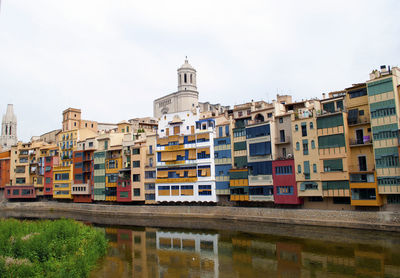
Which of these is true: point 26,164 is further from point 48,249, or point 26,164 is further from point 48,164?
point 48,249

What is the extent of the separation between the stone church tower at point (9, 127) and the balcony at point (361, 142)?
432 ft

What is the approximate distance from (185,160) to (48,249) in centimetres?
3206

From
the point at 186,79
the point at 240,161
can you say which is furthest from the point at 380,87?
the point at 186,79

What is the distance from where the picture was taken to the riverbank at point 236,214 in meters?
35.1

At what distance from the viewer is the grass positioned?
20062 mm

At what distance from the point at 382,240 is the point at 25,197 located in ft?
244

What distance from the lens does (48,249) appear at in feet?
80.5

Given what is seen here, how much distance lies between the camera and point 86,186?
6806 cm

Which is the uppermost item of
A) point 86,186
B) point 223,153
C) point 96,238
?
point 223,153

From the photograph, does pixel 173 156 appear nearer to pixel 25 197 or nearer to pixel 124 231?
pixel 124 231

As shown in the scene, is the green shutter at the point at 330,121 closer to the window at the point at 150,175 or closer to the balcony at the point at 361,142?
the balcony at the point at 361,142

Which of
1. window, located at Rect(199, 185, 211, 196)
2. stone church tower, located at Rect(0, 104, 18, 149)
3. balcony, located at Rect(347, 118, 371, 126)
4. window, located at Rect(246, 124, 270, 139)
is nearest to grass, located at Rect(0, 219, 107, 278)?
window, located at Rect(199, 185, 211, 196)

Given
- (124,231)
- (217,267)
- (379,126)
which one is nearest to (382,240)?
(379,126)

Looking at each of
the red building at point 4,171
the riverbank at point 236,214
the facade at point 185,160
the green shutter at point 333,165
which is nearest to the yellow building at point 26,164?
the red building at point 4,171
